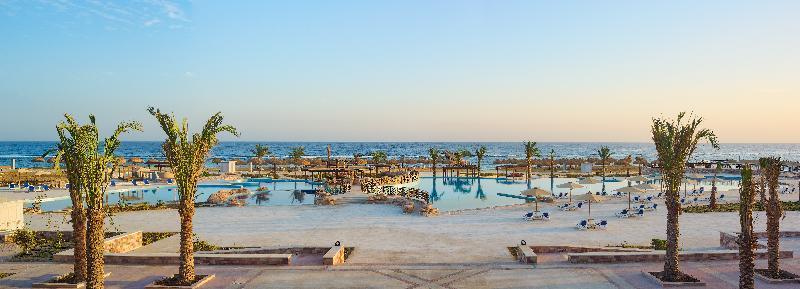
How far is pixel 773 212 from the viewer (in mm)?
14711

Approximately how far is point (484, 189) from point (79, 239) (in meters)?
40.1

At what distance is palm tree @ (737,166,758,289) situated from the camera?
43.2 feet

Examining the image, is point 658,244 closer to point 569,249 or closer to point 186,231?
point 569,249

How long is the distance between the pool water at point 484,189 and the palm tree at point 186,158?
24.2m

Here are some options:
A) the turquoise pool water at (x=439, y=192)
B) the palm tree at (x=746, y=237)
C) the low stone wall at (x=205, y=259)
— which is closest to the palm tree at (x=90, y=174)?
the low stone wall at (x=205, y=259)

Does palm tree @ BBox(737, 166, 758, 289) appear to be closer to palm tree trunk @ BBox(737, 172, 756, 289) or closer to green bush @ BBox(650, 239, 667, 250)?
palm tree trunk @ BBox(737, 172, 756, 289)

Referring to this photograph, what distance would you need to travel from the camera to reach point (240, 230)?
966 inches

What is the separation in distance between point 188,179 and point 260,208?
19.0m

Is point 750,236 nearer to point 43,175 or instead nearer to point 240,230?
point 240,230

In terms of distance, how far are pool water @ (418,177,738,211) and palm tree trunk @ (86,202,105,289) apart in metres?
25.9

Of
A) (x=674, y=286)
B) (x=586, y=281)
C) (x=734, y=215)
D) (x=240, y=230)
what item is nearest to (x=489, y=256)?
(x=586, y=281)

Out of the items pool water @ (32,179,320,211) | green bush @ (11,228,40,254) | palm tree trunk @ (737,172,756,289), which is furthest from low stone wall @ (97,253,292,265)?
pool water @ (32,179,320,211)

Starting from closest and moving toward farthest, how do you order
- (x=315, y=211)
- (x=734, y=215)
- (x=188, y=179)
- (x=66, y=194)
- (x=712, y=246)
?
(x=188, y=179)
(x=712, y=246)
(x=734, y=215)
(x=315, y=211)
(x=66, y=194)

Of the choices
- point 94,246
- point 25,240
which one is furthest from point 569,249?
point 25,240
